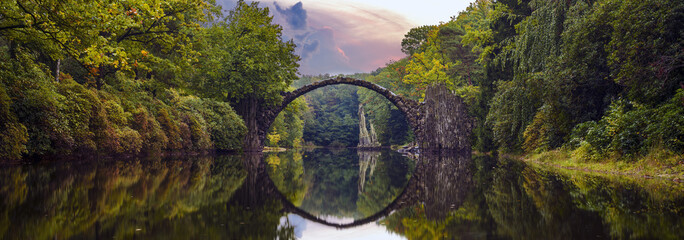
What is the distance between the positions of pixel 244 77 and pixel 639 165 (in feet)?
63.2

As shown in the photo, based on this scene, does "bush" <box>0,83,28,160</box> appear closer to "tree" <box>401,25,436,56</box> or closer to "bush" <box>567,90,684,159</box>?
"bush" <box>567,90,684,159</box>

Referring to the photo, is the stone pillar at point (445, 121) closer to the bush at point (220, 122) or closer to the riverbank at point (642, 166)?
the bush at point (220, 122)

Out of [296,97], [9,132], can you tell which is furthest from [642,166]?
[296,97]

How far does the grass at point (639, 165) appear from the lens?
7.52m

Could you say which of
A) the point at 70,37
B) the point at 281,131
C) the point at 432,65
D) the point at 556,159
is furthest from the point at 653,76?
the point at 281,131

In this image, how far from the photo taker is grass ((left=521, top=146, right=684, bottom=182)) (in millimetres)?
7520

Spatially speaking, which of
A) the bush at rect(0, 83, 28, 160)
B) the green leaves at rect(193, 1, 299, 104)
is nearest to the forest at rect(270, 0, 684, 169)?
the green leaves at rect(193, 1, 299, 104)

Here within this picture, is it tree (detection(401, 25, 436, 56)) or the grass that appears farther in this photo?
tree (detection(401, 25, 436, 56))

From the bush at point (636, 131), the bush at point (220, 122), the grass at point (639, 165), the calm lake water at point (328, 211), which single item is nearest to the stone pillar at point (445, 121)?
the bush at point (220, 122)

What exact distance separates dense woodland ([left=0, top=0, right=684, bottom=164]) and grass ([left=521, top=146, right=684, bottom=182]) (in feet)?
0.37

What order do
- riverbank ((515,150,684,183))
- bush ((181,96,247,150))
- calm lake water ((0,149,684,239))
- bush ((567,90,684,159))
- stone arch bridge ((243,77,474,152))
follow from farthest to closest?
stone arch bridge ((243,77,474,152)), bush ((181,96,247,150)), bush ((567,90,684,159)), riverbank ((515,150,684,183)), calm lake water ((0,149,684,239))

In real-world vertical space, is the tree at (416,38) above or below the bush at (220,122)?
above

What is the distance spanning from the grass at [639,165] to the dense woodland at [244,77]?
0.11 meters

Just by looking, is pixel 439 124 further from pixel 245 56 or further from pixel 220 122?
pixel 220 122
